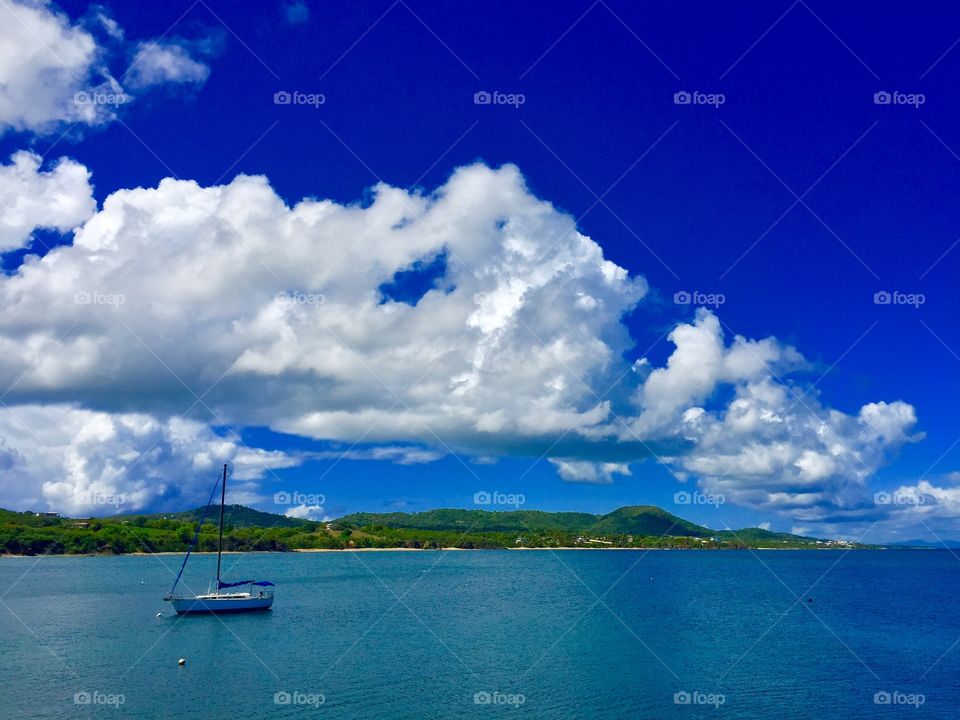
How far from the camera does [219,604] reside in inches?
3056

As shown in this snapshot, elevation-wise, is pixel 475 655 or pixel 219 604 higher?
pixel 219 604

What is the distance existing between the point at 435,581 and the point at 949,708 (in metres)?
90.8

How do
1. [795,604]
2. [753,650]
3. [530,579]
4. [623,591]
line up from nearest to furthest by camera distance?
[753,650] < [795,604] < [623,591] < [530,579]

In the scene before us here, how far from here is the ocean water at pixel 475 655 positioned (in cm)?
4253

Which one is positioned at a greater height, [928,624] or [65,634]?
[65,634]

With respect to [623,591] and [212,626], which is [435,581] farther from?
[212,626]

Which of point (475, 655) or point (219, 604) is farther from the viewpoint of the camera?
point (219, 604)

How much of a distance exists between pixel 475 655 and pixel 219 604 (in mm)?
34380

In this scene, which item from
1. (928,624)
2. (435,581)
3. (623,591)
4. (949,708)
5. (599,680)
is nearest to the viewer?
(949,708)

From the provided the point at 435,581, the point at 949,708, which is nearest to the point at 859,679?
the point at 949,708

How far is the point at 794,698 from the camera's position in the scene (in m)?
45.8

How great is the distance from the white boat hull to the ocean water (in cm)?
121

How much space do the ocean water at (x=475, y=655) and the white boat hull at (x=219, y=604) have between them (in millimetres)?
1215

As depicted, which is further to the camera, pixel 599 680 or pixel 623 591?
pixel 623 591
